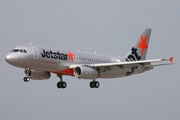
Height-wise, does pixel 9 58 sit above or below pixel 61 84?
above

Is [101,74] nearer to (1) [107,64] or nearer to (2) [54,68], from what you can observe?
(1) [107,64]

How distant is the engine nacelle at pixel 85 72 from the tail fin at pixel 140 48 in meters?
12.9

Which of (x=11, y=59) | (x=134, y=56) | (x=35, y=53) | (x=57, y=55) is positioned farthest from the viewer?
(x=134, y=56)

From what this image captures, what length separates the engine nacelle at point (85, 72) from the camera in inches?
2630

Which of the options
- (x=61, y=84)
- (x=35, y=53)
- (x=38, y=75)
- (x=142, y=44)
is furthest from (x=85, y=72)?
(x=142, y=44)

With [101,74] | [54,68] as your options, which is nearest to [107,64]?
[101,74]

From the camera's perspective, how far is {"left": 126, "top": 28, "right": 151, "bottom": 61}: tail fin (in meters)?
81.0

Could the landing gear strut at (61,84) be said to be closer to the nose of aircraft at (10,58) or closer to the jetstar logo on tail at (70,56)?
the jetstar logo on tail at (70,56)

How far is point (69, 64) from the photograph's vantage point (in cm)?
6762

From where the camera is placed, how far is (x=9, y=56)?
2482 inches

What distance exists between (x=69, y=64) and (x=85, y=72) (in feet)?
7.44

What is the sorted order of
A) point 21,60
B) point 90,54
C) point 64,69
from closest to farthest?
1. point 21,60
2. point 64,69
3. point 90,54

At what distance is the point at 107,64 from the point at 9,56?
500 inches

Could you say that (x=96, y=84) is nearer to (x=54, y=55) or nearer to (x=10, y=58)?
(x=54, y=55)
